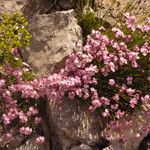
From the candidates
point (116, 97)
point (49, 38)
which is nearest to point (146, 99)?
point (116, 97)

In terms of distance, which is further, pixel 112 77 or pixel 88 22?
pixel 88 22

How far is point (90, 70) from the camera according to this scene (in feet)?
22.9

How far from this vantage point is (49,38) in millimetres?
8172

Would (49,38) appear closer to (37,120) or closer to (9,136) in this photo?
(37,120)

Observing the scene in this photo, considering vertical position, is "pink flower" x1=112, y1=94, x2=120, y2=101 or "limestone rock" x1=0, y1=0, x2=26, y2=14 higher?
"limestone rock" x1=0, y1=0, x2=26, y2=14

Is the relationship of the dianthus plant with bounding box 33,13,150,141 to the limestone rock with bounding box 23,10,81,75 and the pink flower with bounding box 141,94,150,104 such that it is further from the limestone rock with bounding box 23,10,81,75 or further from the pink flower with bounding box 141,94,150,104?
the limestone rock with bounding box 23,10,81,75

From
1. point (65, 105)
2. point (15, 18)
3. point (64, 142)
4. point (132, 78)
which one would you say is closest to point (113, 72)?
point (132, 78)

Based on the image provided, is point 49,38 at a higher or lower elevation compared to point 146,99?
higher

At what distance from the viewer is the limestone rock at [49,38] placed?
26.3ft

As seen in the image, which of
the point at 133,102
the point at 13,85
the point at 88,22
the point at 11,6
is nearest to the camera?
the point at 133,102

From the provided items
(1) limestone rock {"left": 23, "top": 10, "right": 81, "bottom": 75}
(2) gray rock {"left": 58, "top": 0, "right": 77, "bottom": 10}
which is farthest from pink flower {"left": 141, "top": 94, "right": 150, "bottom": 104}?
(2) gray rock {"left": 58, "top": 0, "right": 77, "bottom": 10}

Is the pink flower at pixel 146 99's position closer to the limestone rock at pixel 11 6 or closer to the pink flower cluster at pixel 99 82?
the pink flower cluster at pixel 99 82

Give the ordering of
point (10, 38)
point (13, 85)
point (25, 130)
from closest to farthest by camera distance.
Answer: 1. point (25, 130)
2. point (13, 85)
3. point (10, 38)

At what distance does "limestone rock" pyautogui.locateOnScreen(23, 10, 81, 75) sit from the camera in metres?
8.02
